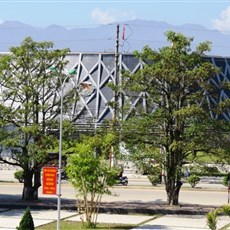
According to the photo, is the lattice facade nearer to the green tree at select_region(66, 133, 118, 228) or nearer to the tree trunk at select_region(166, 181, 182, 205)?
the tree trunk at select_region(166, 181, 182, 205)

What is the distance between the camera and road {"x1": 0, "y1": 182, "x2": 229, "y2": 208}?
142 feet

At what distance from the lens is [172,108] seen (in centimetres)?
3894

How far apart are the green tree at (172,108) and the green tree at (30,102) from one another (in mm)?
4246

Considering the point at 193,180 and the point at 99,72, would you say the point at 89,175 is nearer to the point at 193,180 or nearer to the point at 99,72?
the point at 193,180

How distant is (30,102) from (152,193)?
1072 cm

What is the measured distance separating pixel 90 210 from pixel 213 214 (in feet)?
24.8

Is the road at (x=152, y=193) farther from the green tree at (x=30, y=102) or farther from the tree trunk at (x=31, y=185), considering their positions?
the green tree at (x=30, y=102)

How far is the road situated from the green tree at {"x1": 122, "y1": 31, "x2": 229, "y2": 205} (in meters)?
3.92

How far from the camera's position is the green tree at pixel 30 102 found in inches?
1564

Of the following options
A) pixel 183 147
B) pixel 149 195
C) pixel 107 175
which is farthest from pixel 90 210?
pixel 149 195

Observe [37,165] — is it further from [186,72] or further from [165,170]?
[186,72]

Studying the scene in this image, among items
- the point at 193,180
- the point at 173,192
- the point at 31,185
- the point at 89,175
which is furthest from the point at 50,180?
the point at 193,180

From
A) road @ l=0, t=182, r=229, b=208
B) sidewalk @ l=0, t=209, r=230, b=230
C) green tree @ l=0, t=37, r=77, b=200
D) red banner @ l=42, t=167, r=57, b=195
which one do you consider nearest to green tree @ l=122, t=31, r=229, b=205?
sidewalk @ l=0, t=209, r=230, b=230

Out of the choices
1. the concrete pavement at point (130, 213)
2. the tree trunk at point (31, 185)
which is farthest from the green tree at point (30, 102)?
the concrete pavement at point (130, 213)
